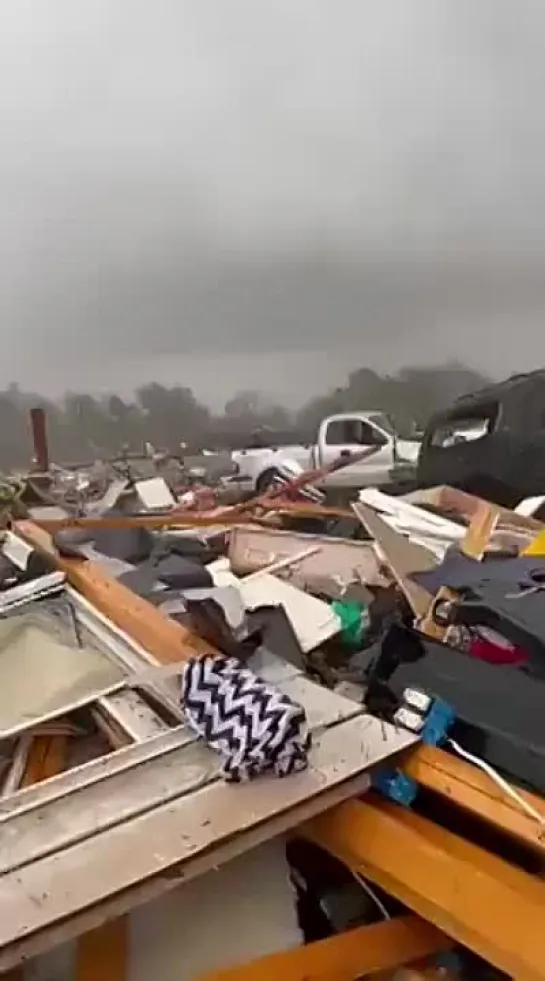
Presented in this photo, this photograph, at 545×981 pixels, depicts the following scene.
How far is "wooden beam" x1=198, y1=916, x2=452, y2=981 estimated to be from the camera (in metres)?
1.12

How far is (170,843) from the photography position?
1060mm

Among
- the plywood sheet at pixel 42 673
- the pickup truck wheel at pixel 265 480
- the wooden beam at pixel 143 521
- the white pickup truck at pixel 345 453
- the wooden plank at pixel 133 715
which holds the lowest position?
the pickup truck wheel at pixel 265 480

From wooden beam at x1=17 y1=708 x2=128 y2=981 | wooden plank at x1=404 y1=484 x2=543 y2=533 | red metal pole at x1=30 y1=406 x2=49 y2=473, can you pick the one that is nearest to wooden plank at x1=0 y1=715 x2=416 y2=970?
wooden beam at x1=17 y1=708 x2=128 y2=981

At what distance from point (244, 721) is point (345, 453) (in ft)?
8.48

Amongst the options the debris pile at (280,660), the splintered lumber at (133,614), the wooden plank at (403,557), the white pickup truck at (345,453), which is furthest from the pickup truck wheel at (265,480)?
the splintered lumber at (133,614)

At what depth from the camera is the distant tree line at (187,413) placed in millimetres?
3602

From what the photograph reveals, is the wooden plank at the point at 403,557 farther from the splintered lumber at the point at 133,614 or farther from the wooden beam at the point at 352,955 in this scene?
the wooden beam at the point at 352,955

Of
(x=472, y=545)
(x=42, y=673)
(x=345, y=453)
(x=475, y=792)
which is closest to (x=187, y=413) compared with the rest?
(x=345, y=453)

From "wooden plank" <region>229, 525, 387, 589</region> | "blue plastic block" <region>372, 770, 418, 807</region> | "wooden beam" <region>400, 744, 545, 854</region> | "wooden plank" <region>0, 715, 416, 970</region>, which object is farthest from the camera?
"wooden plank" <region>229, 525, 387, 589</region>

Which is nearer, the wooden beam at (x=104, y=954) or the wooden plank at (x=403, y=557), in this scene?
the wooden beam at (x=104, y=954)

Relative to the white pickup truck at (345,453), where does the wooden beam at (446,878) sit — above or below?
above

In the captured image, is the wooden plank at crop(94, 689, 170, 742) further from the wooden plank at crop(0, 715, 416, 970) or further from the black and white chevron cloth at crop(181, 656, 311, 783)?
the wooden plank at crop(0, 715, 416, 970)

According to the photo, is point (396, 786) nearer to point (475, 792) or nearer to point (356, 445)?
point (475, 792)

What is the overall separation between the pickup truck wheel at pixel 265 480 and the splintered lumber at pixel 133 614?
1385mm
